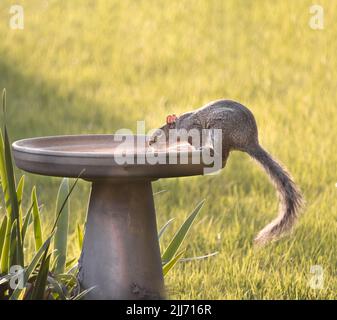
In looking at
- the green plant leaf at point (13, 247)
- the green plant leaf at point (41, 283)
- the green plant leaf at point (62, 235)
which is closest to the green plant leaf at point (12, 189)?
the green plant leaf at point (13, 247)

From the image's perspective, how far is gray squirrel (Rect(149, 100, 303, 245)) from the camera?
11.2ft

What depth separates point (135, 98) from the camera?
7766 millimetres

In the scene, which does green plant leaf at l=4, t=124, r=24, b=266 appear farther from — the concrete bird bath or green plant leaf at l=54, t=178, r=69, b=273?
green plant leaf at l=54, t=178, r=69, b=273

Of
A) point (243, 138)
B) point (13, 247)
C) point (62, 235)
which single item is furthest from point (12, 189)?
point (243, 138)

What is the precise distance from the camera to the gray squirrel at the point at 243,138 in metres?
3.41

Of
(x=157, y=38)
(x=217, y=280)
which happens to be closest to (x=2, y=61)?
(x=157, y=38)

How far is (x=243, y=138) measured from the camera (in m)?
3.44

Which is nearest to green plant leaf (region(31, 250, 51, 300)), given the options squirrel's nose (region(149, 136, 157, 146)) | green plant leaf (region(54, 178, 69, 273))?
green plant leaf (region(54, 178, 69, 273))

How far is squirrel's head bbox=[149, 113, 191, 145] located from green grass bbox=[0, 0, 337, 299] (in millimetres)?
751

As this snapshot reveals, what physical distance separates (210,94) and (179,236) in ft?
13.5

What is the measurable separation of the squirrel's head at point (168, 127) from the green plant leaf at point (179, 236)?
0.30 m

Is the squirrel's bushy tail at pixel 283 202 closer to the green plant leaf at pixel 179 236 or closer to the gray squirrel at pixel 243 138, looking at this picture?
the gray squirrel at pixel 243 138

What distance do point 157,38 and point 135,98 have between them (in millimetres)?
1691

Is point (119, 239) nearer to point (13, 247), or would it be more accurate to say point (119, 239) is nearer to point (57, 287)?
point (57, 287)
